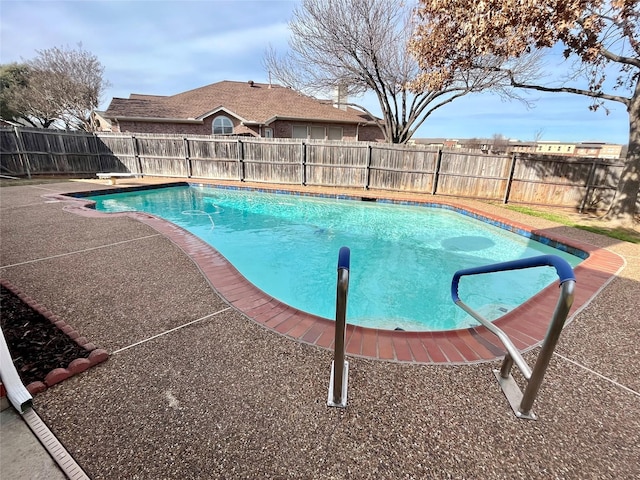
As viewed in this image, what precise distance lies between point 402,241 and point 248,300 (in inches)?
226

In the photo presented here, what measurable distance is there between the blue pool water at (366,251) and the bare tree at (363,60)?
719 centimetres

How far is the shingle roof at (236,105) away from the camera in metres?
20.3

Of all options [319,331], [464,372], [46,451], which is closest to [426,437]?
[464,372]

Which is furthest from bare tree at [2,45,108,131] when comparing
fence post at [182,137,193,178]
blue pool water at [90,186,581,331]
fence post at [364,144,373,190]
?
fence post at [364,144,373,190]

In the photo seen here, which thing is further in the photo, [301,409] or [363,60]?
[363,60]

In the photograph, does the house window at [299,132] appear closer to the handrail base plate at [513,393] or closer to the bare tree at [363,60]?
the bare tree at [363,60]

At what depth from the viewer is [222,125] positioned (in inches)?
822

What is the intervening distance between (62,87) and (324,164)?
1001 inches

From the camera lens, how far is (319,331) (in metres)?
3.02

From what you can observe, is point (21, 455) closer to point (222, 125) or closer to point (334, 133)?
point (222, 125)

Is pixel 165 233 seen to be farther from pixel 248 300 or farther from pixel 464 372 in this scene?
pixel 464 372

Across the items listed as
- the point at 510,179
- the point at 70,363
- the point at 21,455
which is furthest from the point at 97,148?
the point at 510,179

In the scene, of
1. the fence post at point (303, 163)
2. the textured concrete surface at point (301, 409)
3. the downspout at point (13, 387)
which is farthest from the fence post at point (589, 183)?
the downspout at point (13, 387)

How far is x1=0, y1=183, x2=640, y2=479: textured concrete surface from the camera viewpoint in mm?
1760
